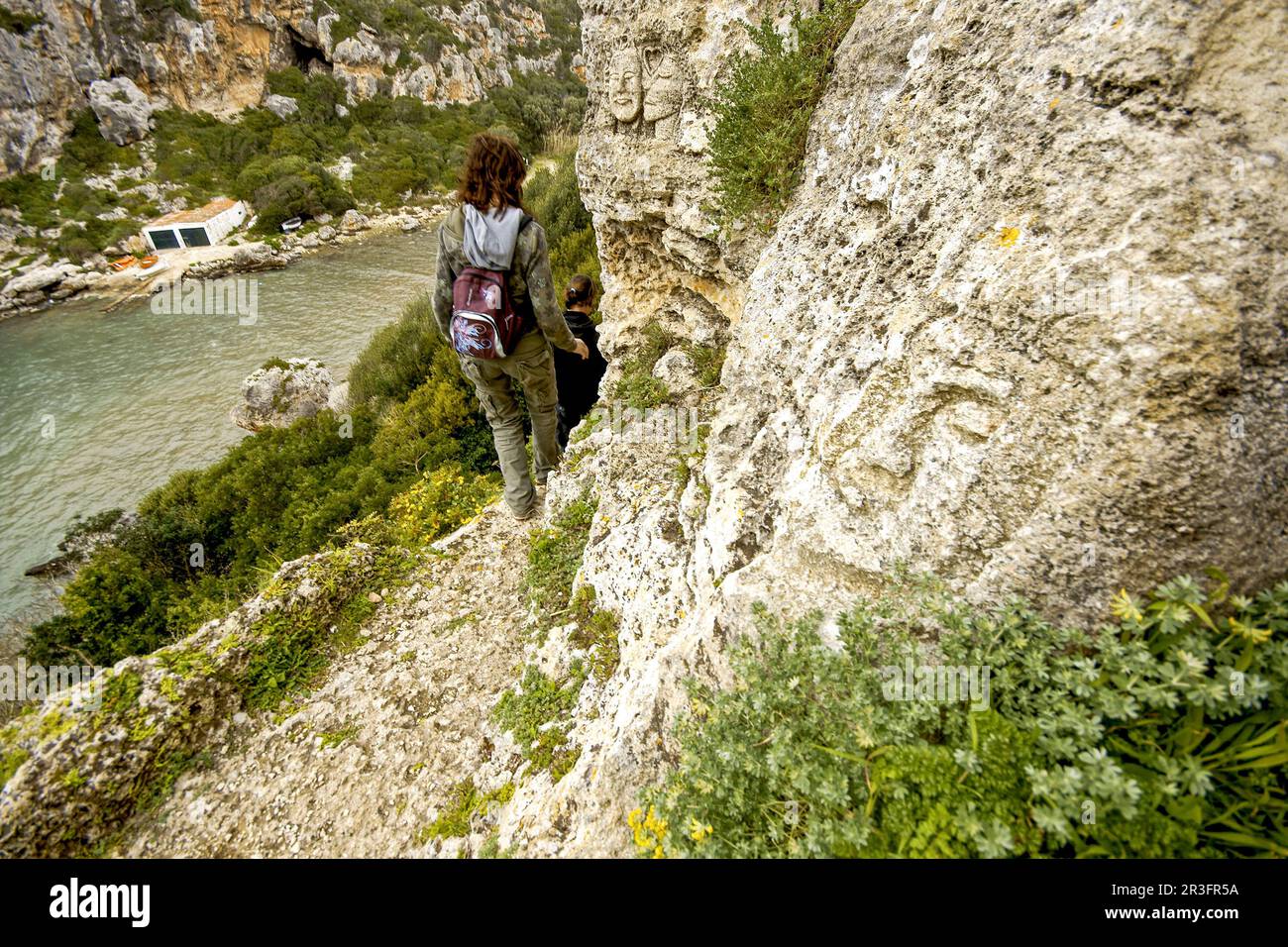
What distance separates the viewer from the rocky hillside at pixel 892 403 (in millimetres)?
1597

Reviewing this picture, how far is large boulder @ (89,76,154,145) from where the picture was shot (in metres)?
41.0

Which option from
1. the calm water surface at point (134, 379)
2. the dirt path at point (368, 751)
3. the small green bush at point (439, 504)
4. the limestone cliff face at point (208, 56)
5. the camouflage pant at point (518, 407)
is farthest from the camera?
the limestone cliff face at point (208, 56)

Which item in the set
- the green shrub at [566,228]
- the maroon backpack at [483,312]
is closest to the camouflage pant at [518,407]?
the maroon backpack at [483,312]

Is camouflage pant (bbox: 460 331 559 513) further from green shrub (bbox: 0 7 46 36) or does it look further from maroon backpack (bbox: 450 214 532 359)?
green shrub (bbox: 0 7 46 36)

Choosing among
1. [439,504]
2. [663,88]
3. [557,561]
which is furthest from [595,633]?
[663,88]

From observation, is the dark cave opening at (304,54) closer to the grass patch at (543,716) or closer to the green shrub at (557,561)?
the green shrub at (557,561)

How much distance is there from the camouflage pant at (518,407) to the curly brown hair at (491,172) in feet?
3.71

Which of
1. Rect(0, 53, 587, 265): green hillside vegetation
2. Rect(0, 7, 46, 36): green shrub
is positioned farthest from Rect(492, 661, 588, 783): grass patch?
Rect(0, 7, 46, 36): green shrub

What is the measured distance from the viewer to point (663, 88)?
15.5 feet

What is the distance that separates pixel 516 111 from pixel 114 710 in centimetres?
6252

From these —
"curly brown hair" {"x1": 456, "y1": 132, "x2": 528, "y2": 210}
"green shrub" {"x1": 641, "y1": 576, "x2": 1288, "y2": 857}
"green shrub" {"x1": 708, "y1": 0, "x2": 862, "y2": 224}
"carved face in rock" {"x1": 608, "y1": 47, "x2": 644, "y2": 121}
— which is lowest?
"green shrub" {"x1": 641, "y1": 576, "x2": 1288, "y2": 857}

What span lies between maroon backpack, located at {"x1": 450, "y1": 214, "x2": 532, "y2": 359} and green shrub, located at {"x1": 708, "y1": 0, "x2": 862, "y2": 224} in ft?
5.41

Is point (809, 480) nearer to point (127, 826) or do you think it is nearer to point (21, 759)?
point (127, 826)
